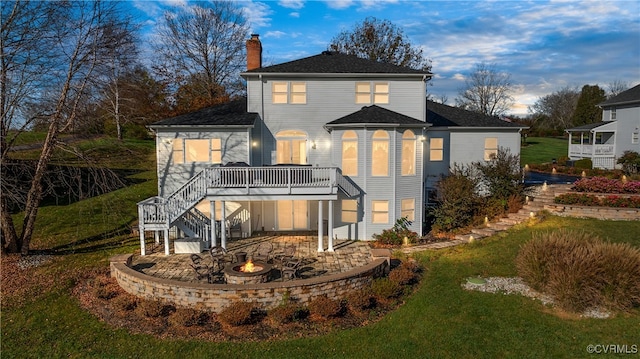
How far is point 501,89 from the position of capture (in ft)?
206

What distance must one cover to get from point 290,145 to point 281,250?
6011 millimetres

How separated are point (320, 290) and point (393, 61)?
33.7 m

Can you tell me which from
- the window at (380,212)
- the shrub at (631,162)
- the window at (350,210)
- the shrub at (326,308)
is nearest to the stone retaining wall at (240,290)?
the shrub at (326,308)

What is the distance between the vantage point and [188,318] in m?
11.0

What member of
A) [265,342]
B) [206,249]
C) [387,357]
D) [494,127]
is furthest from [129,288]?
[494,127]

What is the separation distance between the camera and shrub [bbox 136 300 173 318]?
11.4 meters

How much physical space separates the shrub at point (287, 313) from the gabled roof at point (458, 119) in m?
14.5

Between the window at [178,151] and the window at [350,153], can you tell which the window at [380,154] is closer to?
the window at [350,153]

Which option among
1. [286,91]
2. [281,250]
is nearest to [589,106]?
[286,91]

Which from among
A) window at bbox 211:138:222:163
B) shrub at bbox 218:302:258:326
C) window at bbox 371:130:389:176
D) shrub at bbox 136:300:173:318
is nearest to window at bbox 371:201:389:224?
window at bbox 371:130:389:176

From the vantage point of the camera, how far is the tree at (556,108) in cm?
8306

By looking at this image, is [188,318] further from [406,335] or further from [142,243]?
[406,335]

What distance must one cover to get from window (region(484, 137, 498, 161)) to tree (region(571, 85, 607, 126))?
51420 mm

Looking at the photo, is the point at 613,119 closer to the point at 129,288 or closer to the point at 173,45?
the point at 129,288
